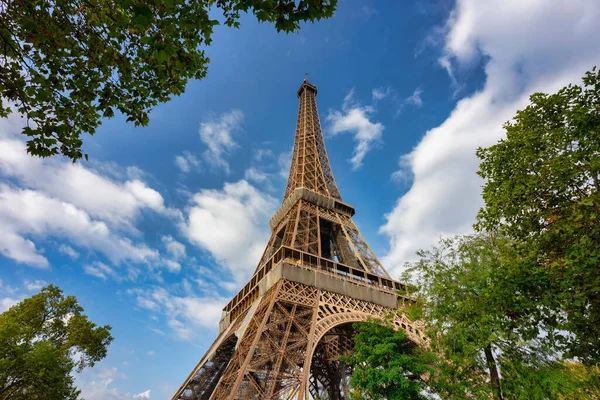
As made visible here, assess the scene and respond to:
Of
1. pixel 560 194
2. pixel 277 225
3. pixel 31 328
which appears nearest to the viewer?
pixel 560 194

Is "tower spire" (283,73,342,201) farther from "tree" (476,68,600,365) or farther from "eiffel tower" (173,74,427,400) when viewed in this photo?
"tree" (476,68,600,365)

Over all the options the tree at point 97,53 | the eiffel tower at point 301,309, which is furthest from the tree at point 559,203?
the eiffel tower at point 301,309

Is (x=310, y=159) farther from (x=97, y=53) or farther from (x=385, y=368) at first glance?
(x=97, y=53)

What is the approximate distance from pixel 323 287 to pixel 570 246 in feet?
47.8

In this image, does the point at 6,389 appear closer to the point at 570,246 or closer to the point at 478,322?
the point at 478,322

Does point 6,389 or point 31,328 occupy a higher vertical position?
point 31,328

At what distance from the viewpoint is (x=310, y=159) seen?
36.0 m

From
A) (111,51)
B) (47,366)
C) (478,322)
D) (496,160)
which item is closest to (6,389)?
(47,366)

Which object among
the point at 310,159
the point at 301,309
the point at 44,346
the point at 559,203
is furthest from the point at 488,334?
the point at 310,159

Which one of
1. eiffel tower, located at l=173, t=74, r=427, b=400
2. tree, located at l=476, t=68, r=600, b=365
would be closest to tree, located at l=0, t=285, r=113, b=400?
eiffel tower, located at l=173, t=74, r=427, b=400

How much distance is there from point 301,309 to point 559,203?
13760mm

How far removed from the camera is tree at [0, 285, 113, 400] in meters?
14.8

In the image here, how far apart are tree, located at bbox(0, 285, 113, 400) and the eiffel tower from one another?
6072 mm

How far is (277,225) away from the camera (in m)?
31.3
